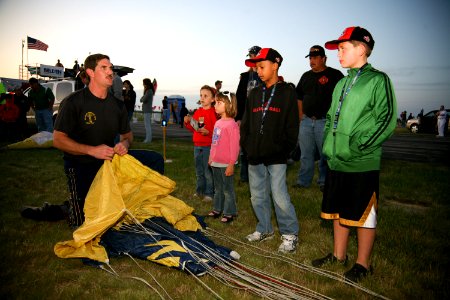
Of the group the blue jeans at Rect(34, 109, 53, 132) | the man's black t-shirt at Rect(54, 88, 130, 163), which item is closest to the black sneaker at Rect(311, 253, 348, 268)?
the man's black t-shirt at Rect(54, 88, 130, 163)

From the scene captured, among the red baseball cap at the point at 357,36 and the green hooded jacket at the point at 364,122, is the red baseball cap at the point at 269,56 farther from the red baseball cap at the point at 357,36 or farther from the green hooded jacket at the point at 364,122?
the green hooded jacket at the point at 364,122

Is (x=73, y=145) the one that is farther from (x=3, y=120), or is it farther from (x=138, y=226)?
(x=3, y=120)

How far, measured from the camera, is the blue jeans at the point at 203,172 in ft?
18.5

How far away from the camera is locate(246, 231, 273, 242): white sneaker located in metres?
3.96

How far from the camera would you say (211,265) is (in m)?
3.13

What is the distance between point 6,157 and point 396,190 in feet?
33.9

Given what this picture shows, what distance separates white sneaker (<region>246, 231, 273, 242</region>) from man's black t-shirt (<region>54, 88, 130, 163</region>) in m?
2.20

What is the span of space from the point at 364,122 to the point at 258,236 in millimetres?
1906

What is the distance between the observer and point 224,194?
4.87m

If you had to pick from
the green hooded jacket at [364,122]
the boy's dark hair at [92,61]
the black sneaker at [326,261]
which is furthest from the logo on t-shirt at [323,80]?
the boy's dark hair at [92,61]

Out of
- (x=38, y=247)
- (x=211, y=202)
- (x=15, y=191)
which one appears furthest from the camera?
(x=15, y=191)

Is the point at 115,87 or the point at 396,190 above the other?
the point at 115,87

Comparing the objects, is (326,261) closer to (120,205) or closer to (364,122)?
(364,122)

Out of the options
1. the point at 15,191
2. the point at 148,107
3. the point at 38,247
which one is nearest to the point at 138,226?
the point at 38,247
